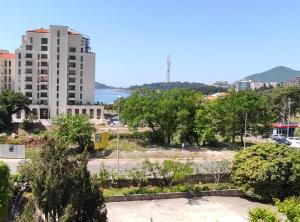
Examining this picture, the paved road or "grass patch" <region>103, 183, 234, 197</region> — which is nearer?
"grass patch" <region>103, 183, 234, 197</region>

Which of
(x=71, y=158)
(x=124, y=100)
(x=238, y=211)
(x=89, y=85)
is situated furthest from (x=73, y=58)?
(x=71, y=158)

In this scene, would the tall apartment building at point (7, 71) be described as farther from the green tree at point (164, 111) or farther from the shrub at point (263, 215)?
the shrub at point (263, 215)

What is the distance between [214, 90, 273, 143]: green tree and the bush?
2065 centimetres

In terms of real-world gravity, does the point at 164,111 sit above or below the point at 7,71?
below

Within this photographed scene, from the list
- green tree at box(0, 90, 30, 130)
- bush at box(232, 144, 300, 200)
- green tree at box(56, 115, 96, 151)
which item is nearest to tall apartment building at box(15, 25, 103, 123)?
green tree at box(0, 90, 30, 130)

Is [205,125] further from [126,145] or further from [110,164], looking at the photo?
[110,164]

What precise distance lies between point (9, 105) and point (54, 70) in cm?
1854

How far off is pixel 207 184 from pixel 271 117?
2516cm

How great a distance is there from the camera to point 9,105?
66.9 metres

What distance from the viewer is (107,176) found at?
34.5 meters

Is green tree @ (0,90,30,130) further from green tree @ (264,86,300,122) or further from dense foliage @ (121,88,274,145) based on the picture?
green tree @ (264,86,300,122)

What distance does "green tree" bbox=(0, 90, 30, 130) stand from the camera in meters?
64.6

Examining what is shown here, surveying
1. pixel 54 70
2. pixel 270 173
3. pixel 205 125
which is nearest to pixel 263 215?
pixel 270 173

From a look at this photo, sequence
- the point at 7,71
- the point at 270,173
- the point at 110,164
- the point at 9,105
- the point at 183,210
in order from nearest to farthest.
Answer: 1. the point at 183,210
2. the point at 270,173
3. the point at 110,164
4. the point at 9,105
5. the point at 7,71
